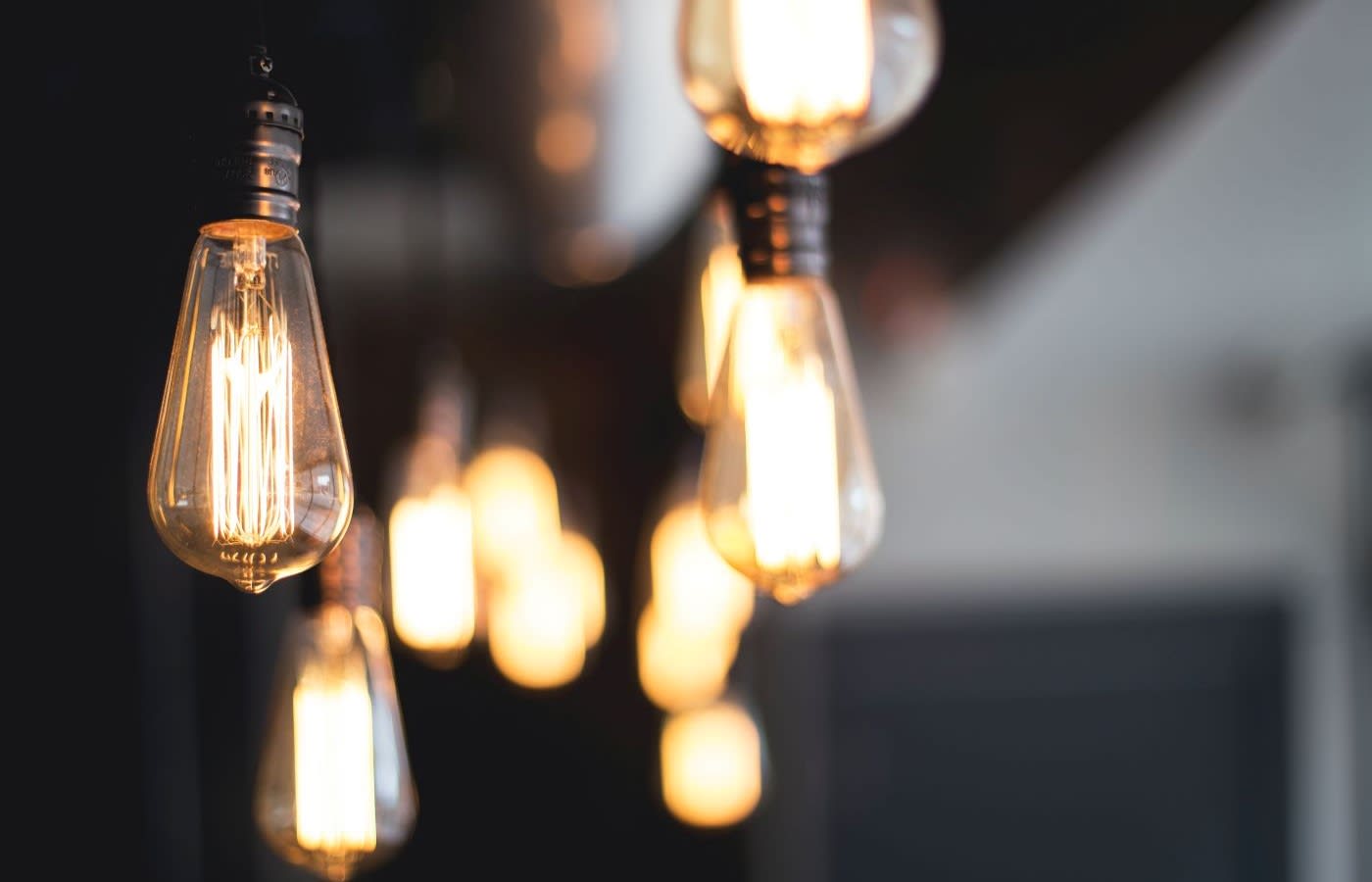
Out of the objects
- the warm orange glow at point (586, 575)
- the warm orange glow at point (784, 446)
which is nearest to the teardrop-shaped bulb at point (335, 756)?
the warm orange glow at point (784, 446)

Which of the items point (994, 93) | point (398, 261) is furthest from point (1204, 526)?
point (994, 93)

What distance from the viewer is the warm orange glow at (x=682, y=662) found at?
7.05 ft

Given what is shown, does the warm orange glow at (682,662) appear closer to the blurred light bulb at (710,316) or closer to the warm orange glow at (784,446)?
the blurred light bulb at (710,316)

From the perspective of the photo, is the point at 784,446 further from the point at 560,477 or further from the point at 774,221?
the point at 560,477

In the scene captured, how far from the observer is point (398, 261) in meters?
3.23

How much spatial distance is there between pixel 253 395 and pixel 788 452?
0.75 ft

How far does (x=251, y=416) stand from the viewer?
1.49ft

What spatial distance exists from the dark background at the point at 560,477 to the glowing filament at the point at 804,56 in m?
0.19

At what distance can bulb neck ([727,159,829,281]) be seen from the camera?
566mm

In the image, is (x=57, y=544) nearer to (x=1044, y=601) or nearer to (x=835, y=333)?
(x=835, y=333)

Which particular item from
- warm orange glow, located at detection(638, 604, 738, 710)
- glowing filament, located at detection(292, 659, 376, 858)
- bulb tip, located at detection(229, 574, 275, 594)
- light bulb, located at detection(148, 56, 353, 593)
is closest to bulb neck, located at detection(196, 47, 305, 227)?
light bulb, located at detection(148, 56, 353, 593)

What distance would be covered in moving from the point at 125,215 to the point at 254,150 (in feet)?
3.74

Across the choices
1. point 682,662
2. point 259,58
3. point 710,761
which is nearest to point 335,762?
point 259,58

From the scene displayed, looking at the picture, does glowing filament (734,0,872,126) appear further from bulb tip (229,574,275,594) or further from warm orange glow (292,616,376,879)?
warm orange glow (292,616,376,879)
